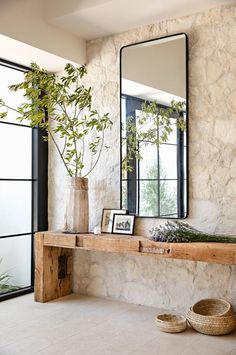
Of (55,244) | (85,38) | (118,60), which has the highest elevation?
(85,38)

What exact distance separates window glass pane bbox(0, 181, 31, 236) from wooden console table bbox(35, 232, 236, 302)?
393 mm

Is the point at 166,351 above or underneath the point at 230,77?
underneath

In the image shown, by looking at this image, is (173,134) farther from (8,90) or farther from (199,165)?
(8,90)

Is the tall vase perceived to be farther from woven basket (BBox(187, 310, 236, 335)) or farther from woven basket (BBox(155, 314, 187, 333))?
woven basket (BBox(187, 310, 236, 335))

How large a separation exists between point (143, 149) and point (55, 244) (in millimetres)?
1041

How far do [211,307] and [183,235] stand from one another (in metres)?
0.55

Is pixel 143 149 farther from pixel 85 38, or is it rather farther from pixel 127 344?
pixel 127 344

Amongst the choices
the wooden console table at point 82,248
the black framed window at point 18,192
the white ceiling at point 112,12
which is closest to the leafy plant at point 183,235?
the wooden console table at point 82,248

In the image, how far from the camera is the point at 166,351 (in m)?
2.40

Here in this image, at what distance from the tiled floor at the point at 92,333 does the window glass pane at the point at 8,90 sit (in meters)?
1.63

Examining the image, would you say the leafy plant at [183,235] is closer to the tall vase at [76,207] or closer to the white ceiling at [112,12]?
the tall vase at [76,207]

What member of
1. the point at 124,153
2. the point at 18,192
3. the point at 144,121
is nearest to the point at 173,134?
the point at 144,121

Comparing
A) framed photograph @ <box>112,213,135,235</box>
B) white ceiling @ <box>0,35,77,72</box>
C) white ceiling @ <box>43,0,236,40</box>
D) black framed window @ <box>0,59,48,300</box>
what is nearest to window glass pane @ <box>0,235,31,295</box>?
black framed window @ <box>0,59,48,300</box>

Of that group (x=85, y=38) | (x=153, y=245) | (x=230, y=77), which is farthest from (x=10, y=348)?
(x=85, y=38)
